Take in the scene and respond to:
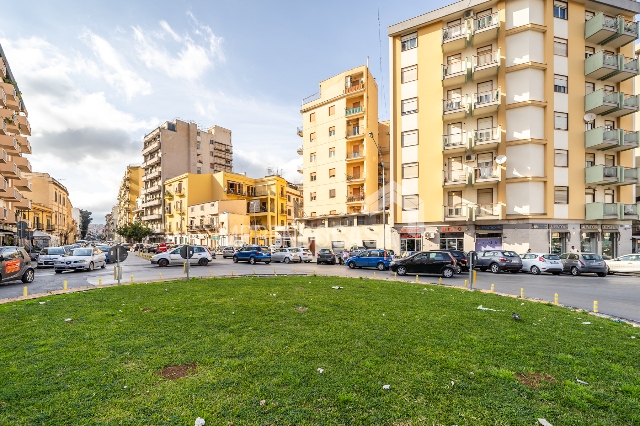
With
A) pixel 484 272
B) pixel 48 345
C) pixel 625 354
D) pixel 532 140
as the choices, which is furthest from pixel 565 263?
pixel 48 345

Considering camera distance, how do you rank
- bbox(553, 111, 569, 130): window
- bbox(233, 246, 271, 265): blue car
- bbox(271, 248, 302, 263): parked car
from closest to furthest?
bbox(553, 111, 569, 130): window → bbox(233, 246, 271, 265): blue car → bbox(271, 248, 302, 263): parked car

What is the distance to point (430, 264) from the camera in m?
19.4

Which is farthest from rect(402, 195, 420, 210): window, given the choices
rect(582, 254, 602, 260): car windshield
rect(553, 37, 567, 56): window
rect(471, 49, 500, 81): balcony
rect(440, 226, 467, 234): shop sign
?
→ rect(553, 37, 567, 56): window

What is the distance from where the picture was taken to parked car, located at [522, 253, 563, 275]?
2158 cm

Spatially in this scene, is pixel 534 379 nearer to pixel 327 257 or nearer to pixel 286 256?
pixel 327 257

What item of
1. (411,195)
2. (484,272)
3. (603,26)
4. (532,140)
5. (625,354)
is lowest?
(484,272)

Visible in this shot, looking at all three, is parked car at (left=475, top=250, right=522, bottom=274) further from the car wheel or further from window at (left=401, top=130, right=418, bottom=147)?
the car wheel

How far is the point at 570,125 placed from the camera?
28406 mm

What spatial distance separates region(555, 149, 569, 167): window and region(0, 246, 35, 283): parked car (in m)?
38.2

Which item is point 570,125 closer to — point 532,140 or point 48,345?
point 532,140

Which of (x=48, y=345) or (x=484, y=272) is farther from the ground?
(x=48, y=345)

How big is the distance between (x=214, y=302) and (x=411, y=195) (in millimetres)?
27093

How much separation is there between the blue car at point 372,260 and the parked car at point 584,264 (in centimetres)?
1203

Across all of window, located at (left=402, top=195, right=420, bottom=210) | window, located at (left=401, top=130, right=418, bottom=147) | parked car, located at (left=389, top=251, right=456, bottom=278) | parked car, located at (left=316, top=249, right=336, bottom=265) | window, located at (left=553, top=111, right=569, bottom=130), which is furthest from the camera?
window, located at (left=401, top=130, right=418, bottom=147)
